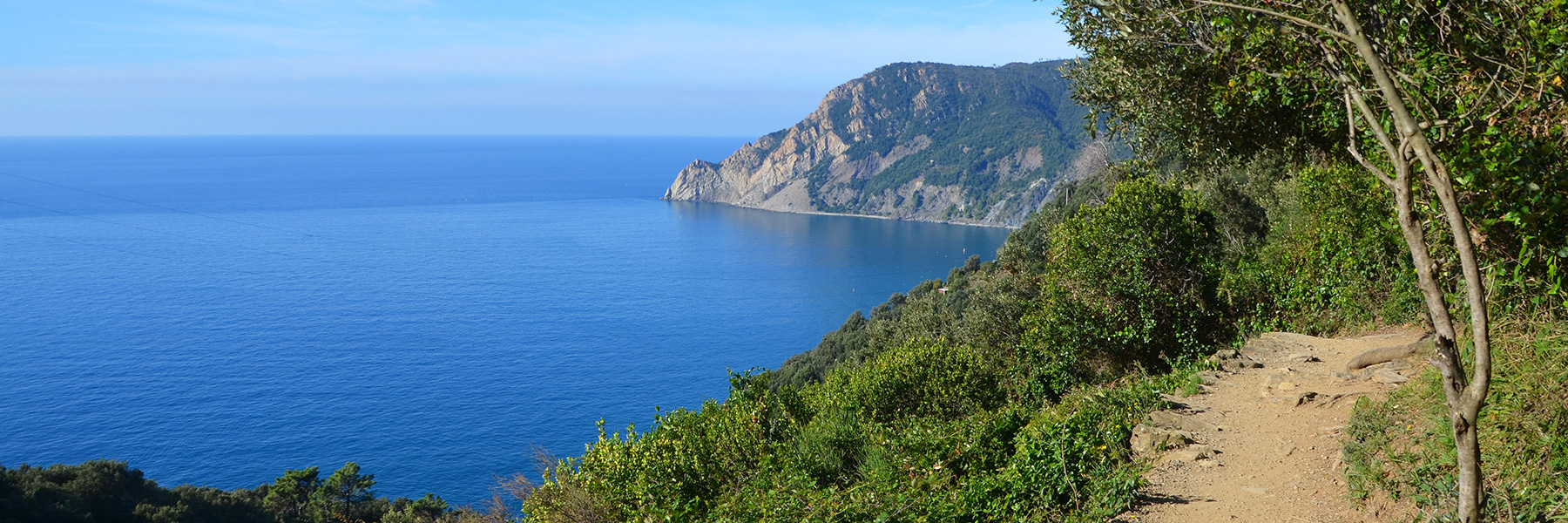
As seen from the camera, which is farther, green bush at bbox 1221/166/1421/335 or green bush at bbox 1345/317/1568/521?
green bush at bbox 1221/166/1421/335

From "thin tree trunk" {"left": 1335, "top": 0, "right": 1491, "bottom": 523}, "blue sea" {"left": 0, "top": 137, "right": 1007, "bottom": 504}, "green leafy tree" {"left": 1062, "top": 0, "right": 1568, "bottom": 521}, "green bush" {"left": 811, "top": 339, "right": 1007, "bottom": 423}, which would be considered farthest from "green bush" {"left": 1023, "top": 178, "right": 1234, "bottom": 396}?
"blue sea" {"left": 0, "top": 137, "right": 1007, "bottom": 504}

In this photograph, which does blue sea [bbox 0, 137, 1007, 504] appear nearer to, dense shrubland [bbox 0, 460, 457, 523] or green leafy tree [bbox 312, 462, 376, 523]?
green leafy tree [bbox 312, 462, 376, 523]

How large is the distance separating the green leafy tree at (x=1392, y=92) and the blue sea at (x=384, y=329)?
136 feet

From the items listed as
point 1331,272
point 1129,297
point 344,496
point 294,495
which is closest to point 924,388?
point 1129,297

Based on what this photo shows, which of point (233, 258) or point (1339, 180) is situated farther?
point (233, 258)

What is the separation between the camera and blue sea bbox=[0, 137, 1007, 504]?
5747 centimetres

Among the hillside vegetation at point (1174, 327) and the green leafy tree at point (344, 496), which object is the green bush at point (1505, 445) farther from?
the green leafy tree at point (344, 496)

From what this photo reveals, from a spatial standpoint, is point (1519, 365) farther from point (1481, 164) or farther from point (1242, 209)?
point (1242, 209)

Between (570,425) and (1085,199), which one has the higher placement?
(1085,199)

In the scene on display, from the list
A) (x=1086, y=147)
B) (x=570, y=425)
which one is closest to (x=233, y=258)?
(x=570, y=425)

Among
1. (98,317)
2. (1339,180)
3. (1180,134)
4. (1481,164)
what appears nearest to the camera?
(1481,164)

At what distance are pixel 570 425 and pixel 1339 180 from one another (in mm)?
52858

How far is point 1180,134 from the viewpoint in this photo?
11539mm

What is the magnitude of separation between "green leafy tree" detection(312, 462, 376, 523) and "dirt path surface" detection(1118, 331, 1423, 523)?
1607 inches
